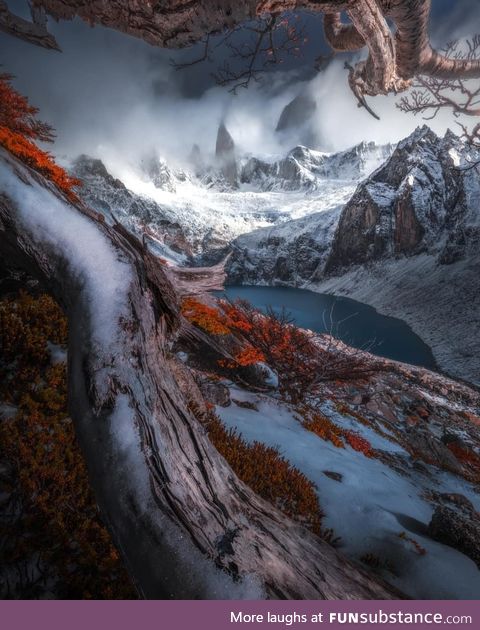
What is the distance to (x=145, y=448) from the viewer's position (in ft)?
3.81

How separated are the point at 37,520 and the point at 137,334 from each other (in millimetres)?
2013

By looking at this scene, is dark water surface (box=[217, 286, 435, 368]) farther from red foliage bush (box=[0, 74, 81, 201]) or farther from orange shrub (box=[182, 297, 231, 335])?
red foliage bush (box=[0, 74, 81, 201])

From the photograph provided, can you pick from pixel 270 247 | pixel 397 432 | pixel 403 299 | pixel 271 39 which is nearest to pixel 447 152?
pixel 403 299

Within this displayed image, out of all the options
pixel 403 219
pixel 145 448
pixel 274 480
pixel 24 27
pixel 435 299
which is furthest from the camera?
pixel 403 219

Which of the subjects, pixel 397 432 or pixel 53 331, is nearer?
pixel 53 331

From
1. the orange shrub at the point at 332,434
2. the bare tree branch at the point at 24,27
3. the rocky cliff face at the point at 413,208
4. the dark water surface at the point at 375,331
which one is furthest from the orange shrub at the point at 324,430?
the rocky cliff face at the point at 413,208

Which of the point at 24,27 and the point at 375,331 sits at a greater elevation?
the point at 24,27

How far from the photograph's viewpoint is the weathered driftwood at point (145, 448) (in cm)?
104

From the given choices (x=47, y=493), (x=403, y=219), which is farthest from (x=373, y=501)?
(x=403, y=219)

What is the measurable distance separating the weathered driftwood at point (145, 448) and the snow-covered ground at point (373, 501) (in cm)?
214

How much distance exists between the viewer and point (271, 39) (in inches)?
116
